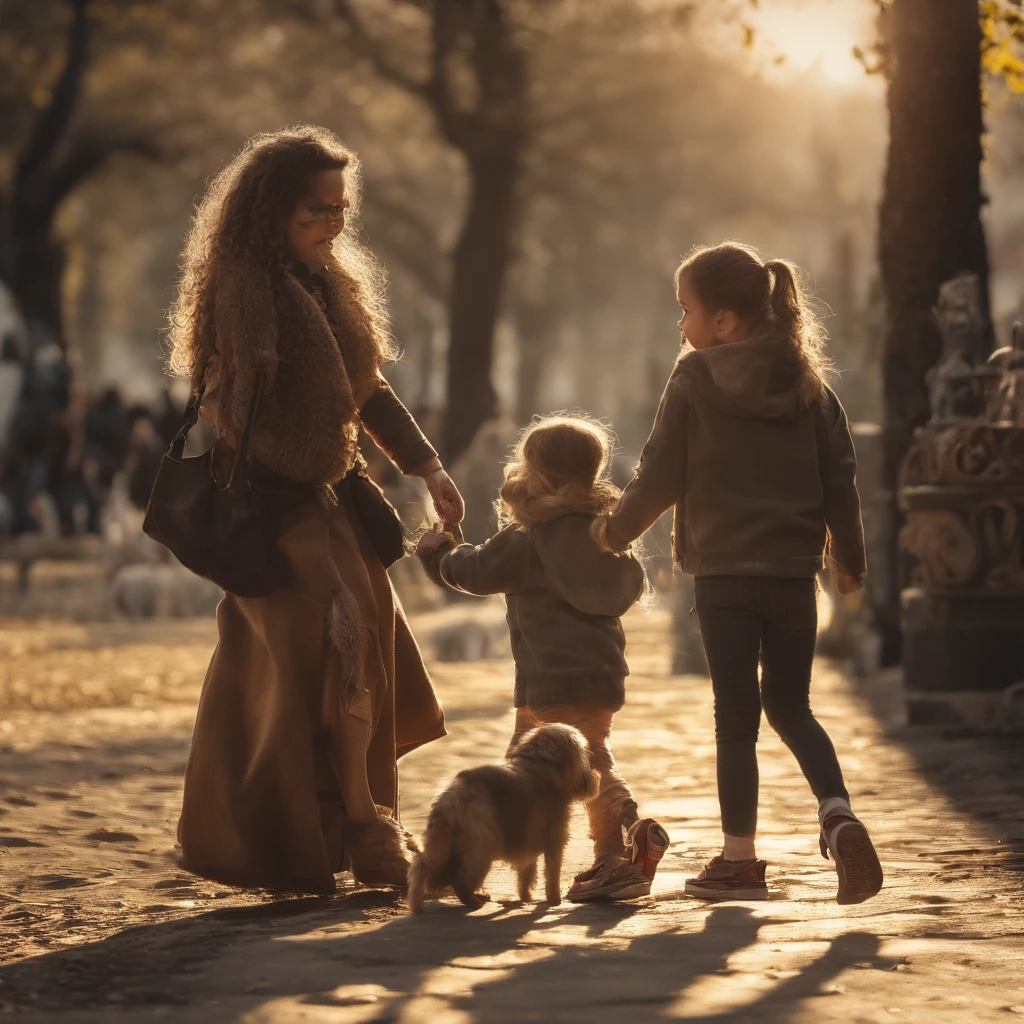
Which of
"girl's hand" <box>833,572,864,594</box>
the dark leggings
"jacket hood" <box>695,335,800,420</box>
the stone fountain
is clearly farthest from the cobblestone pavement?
"jacket hood" <box>695,335,800,420</box>

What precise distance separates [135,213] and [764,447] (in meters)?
49.0

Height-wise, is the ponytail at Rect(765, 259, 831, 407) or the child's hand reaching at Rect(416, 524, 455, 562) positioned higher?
the ponytail at Rect(765, 259, 831, 407)

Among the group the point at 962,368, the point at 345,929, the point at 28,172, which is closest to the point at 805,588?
the point at 345,929

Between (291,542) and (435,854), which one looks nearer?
(435,854)

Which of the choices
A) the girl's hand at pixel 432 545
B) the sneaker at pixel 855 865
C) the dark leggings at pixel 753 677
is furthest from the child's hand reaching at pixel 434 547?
the sneaker at pixel 855 865

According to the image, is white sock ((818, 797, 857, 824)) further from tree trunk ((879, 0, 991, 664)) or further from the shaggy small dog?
tree trunk ((879, 0, 991, 664))

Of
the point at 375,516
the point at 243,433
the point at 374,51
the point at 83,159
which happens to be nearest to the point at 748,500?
the point at 375,516

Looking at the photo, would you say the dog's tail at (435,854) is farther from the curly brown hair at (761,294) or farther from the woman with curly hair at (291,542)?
the curly brown hair at (761,294)

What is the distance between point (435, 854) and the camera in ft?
17.5

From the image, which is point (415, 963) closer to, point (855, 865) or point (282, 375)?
point (855, 865)

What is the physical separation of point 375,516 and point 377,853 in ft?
3.14

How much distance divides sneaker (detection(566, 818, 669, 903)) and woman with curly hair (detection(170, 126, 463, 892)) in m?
0.51

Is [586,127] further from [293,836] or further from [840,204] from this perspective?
[293,836]

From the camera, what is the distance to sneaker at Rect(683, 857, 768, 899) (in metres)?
5.64
